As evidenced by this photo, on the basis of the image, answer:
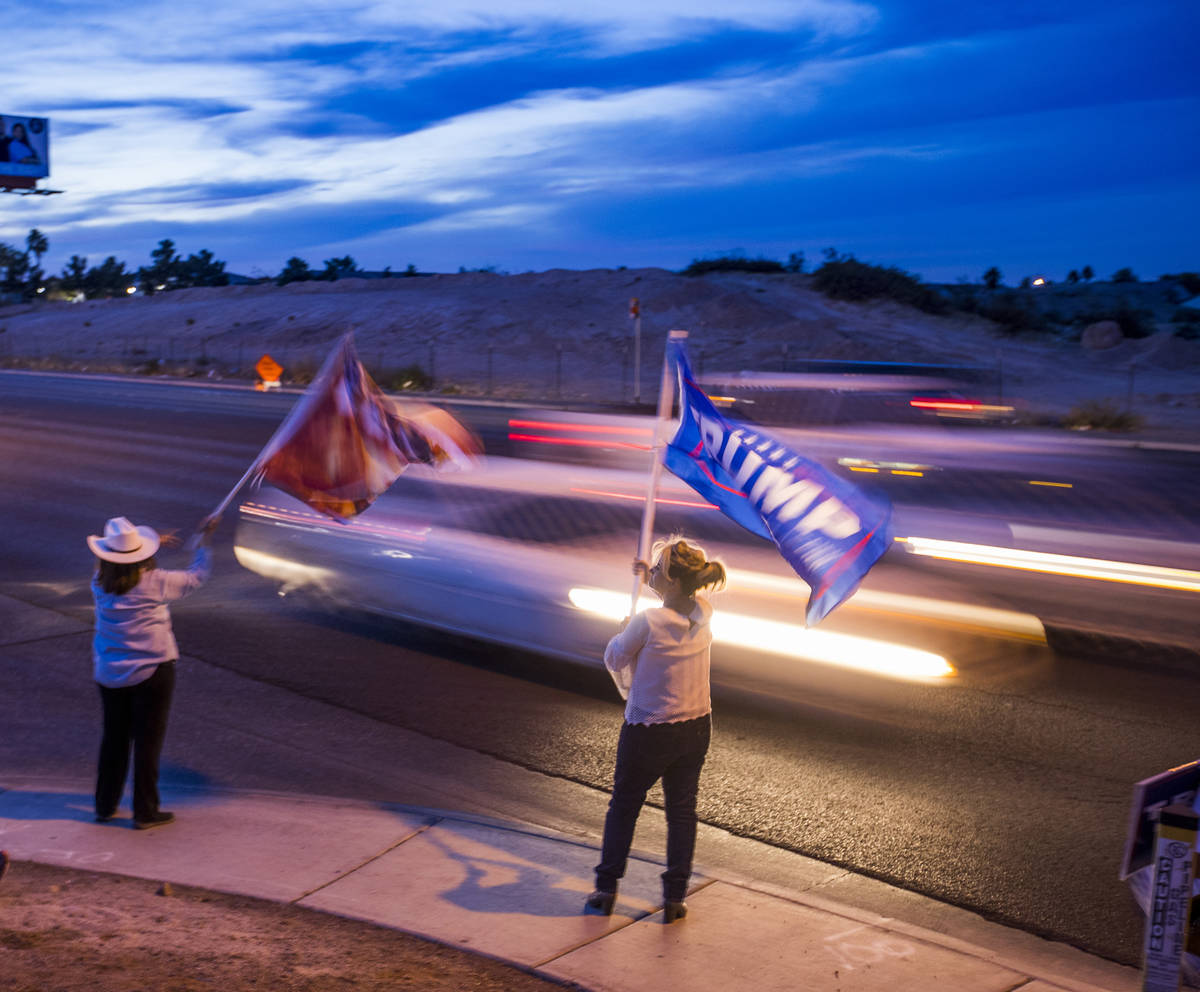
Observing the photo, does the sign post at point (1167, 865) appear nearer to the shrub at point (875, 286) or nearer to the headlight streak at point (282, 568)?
the headlight streak at point (282, 568)

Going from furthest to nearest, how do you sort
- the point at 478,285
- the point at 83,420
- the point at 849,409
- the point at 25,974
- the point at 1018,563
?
the point at 478,285 → the point at 83,420 → the point at 849,409 → the point at 1018,563 → the point at 25,974

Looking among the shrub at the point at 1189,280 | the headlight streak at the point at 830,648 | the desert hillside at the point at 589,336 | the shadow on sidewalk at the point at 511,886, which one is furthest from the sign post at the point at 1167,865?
the shrub at the point at 1189,280

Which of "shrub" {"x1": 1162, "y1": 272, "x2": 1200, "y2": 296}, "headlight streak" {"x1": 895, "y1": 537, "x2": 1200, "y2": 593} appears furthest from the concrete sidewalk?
"shrub" {"x1": 1162, "y1": 272, "x2": 1200, "y2": 296}

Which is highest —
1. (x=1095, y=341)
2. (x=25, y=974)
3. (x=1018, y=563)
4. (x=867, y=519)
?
(x=1095, y=341)

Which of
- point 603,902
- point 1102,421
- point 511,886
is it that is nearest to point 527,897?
point 511,886

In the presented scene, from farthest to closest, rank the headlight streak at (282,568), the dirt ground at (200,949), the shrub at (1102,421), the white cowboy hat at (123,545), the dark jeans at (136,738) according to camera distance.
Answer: the shrub at (1102,421), the headlight streak at (282,568), the dark jeans at (136,738), the white cowboy hat at (123,545), the dirt ground at (200,949)

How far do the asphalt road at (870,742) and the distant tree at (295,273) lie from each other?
3603 inches

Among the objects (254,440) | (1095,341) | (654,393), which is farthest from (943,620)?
(1095,341)

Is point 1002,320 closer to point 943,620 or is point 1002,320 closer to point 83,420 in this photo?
point 83,420

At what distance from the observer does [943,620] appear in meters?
7.75

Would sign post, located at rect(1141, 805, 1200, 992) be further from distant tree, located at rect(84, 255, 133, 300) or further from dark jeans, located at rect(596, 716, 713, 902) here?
distant tree, located at rect(84, 255, 133, 300)

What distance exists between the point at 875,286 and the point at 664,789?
6166 centimetres

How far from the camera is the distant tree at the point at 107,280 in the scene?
406 feet

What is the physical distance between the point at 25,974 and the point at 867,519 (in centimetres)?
367
